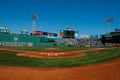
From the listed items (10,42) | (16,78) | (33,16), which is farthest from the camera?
(33,16)

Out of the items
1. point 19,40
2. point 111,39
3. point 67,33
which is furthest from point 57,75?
point 67,33

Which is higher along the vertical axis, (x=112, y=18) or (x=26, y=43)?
(x=112, y=18)

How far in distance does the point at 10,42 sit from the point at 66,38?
44385mm

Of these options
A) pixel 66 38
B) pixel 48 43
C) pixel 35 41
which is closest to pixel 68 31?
pixel 66 38

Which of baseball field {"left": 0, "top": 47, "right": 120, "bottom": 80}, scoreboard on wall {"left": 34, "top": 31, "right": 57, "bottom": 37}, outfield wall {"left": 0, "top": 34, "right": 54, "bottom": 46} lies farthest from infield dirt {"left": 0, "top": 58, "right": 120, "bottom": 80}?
scoreboard on wall {"left": 34, "top": 31, "right": 57, "bottom": 37}

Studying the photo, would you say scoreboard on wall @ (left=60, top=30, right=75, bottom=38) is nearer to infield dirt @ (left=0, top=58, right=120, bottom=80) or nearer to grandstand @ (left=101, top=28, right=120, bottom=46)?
grandstand @ (left=101, top=28, right=120, bottom=46)

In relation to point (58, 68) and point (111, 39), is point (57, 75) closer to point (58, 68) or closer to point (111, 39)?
point (58, 68)

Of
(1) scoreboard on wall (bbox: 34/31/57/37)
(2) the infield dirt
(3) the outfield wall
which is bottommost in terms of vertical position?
(2) the infield dirt

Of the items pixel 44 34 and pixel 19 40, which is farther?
pixel 44 34

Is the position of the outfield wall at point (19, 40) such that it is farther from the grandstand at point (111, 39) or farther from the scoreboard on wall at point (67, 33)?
the grandstand at point (111, 39)

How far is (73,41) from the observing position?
325ft

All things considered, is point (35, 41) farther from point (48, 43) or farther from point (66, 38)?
point (66, 38)

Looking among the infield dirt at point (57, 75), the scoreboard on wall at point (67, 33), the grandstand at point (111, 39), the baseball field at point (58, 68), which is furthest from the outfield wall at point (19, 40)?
the infield dirt at point (57, 75)

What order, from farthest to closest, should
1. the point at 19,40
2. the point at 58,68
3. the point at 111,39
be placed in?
the point at 111,39 → the point at 19,40 → the point at 58,68
